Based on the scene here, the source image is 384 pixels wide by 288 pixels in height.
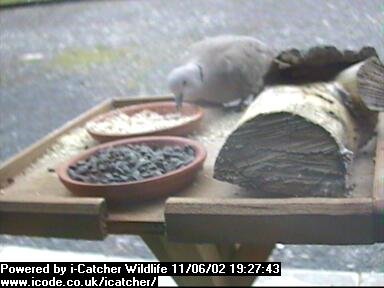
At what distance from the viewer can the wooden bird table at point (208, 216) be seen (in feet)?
1.82

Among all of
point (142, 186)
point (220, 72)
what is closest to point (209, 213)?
point (142, 186)

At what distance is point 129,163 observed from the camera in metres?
0.75

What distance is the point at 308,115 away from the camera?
0.63 m

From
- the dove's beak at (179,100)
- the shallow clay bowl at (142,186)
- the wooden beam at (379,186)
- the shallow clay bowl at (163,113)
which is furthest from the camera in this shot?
the dove's beak at (179,100)

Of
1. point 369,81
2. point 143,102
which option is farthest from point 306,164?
point 143,102

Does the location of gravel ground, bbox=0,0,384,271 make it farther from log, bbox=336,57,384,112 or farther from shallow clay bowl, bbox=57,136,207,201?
shallow clay bowl, bbox=57,136,207,201

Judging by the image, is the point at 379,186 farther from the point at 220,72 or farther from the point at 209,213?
the point at 220,72

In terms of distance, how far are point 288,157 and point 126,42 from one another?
35cm

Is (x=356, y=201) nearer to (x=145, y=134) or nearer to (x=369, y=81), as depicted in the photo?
(x=369, y=81)

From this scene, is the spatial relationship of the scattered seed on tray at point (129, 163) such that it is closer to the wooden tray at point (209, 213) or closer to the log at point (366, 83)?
the wooden tray at point (209, 213)

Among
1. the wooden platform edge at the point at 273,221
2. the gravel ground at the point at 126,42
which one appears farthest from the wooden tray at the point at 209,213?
the gravel ground at the point at 126,42

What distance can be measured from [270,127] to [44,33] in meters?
0.35

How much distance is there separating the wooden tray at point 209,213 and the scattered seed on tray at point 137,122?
13 cm

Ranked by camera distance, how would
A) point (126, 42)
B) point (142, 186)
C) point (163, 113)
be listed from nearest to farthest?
point (142, 186) → point (126, 42) → point (163, 113)
